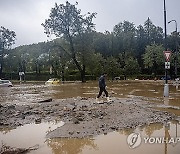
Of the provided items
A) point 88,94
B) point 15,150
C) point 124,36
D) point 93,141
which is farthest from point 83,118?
point 124,36

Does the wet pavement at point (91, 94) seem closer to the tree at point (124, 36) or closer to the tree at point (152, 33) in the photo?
the tree at point (124, 36)

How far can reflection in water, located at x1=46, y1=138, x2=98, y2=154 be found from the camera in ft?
28.1

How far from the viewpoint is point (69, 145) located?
9141mm

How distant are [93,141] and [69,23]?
165ft

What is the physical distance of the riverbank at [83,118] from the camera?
10844 mm

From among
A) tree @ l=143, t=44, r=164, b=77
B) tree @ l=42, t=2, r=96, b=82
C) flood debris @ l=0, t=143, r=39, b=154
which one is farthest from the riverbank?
tree @ l=143, t=44, r=164, b=77

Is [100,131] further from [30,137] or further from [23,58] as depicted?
[23,58]

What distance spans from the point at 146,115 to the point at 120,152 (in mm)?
5354

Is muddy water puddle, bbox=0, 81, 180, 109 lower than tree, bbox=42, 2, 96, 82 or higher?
lower

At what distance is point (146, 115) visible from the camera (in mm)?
13266

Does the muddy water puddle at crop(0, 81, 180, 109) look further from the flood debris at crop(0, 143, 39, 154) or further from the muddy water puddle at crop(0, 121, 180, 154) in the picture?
the flood debris at crop(0, 143, 39, 154)

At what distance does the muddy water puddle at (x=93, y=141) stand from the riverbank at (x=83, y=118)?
1.65 ft

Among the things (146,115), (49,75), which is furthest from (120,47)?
(146,115)

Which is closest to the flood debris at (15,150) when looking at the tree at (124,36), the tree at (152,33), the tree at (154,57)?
the tree at (154,57)
